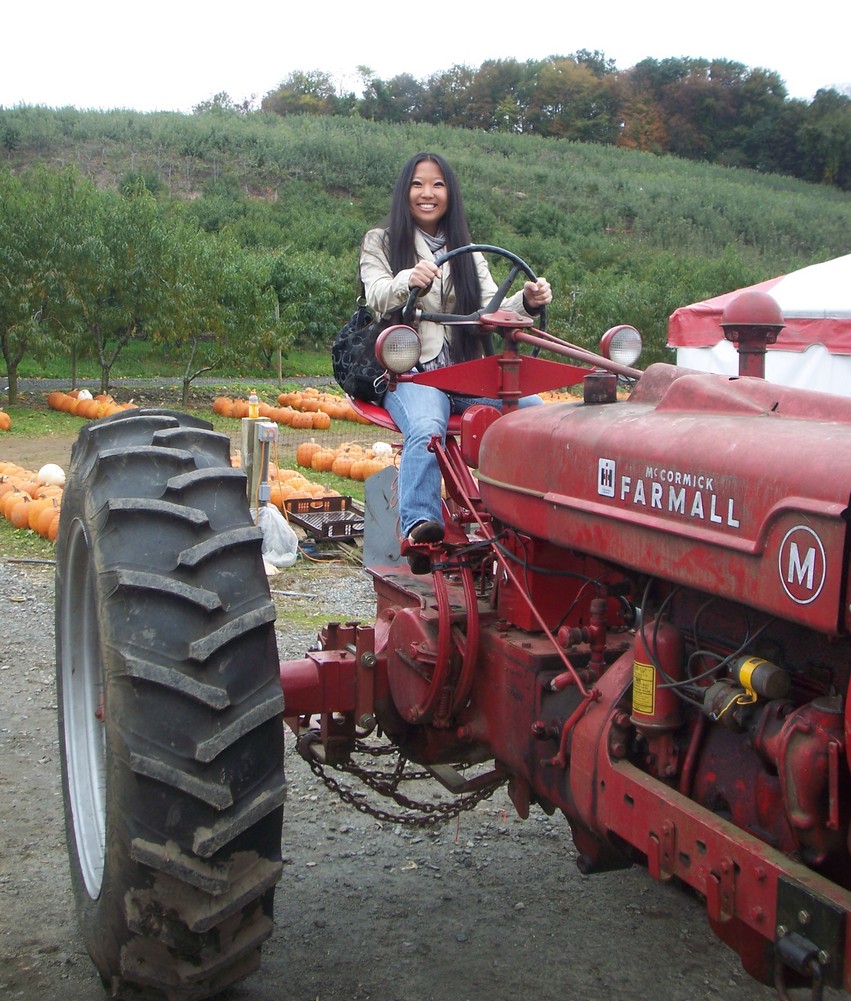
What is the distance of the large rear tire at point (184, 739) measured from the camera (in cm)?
261

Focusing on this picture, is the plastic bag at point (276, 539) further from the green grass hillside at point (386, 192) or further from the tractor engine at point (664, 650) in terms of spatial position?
the green grass hillside at point (386, 192)

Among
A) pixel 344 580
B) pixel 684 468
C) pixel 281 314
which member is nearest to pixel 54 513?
pixel 344 580

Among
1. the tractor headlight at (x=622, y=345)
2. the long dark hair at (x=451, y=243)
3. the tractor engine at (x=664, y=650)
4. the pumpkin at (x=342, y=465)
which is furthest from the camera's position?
the pumpkin at (x=342, y=465)

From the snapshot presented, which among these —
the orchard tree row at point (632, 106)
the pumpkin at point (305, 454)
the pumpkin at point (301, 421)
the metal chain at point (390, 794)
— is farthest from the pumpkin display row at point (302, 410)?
the orchard tree row at point (632, 106)

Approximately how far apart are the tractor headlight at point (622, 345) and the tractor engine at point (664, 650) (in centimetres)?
48

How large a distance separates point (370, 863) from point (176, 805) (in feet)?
4.91

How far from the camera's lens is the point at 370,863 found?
3.93 metres

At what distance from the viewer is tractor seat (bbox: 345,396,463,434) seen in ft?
12.0

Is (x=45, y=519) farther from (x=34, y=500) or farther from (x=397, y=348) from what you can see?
(x=397, y=348)

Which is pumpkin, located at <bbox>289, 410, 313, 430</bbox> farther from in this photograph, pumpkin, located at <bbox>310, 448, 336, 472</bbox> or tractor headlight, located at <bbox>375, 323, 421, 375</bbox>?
tractor headlight, located at <bbox>375, 323, 421, 375</bbox>

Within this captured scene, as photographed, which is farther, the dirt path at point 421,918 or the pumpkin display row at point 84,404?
the pumpkin display row at point 84,404

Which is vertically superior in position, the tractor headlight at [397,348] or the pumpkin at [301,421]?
the tractor headlight at [397,348]

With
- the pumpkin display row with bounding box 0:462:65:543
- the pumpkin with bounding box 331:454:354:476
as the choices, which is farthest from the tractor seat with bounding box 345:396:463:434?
the pumpkin with bounding box 331:454:354:476

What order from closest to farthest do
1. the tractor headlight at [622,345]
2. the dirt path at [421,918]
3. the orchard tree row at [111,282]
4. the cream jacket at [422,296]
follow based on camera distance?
the dirt path at [421,918], the tractor headlight at [622,345], the cream jacket at [422,296], the orchard tree row at [111,282]
